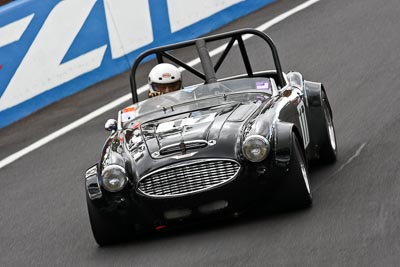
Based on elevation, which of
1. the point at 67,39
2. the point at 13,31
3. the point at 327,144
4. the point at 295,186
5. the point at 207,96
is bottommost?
the point at 67,39

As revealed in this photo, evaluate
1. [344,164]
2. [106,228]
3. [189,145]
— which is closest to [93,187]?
[106,228]

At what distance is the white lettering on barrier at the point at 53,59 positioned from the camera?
1500 centimetres

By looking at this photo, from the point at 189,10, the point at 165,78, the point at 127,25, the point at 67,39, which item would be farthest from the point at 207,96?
the point at 189,10

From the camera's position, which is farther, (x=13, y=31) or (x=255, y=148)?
(x=13, y=31)

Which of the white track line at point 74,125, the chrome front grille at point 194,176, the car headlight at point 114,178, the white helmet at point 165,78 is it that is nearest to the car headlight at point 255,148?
the chrome front grille at point 194,176

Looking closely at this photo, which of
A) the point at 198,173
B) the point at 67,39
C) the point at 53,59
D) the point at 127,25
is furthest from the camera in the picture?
the point at 127,25

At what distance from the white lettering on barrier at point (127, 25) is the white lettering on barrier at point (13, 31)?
169cm

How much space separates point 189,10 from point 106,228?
949 cm

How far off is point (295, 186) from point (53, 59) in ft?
24.6

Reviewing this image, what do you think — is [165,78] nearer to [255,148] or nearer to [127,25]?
[255,148]

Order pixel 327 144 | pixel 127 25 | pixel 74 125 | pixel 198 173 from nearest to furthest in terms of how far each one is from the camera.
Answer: pixel 198 173, pixel 327 144, pixel 74 125, pixel 127 25

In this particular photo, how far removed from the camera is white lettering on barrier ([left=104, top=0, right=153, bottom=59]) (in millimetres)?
16453

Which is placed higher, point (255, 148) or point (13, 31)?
point (255, 148)

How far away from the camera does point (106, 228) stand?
28.8 feet
